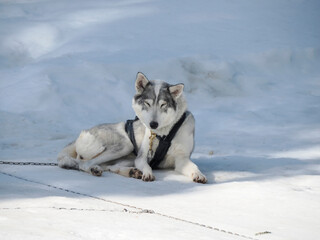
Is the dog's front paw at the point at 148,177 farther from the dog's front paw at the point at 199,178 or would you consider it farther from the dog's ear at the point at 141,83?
the dog's ear at the point at 141,83

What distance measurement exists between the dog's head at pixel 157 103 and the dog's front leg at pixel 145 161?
21 cm

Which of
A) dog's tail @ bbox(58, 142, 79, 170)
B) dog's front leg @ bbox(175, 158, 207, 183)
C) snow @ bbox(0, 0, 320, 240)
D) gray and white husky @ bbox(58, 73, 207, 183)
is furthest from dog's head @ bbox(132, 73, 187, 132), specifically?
dog's tail @ bbox(58, 142, 79, 170)

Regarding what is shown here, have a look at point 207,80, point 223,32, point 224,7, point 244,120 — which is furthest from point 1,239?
point 224,7

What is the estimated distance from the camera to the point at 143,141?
23.4ft

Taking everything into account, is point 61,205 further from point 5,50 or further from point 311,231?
point 5,50

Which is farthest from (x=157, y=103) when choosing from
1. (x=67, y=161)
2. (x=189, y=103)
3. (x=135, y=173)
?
(x=189, y=103)

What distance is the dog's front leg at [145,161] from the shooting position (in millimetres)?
6527

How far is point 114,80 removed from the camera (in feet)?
39.6

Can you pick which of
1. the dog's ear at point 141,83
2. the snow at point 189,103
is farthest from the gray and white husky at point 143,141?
the snow at point 189,103

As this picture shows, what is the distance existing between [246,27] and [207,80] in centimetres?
368

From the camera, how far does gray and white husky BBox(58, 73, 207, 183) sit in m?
6.75

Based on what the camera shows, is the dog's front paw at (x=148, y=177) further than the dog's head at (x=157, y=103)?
No

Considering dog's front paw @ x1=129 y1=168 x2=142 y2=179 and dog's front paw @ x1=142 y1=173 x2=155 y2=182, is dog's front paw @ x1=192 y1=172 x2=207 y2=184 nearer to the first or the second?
dog's front paw @ x1=142 y1=173 x2=155 y2=182

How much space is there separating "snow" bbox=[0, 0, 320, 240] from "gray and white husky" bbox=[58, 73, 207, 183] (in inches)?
7.9
